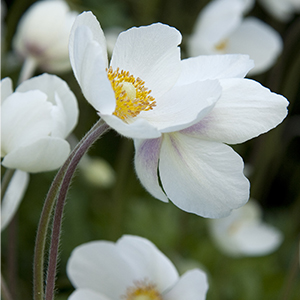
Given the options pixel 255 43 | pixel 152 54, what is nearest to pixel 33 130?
pixel 152 54

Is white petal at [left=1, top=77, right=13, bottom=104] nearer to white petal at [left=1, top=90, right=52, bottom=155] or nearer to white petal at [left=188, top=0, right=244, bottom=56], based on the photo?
white petal at [left=1, top=90, right=52, bottom=155]

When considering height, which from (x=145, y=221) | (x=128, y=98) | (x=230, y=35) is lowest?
(x=145, y=221)

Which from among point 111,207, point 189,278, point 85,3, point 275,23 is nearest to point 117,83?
point 189,278

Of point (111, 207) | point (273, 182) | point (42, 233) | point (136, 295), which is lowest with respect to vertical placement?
point (273, 182)

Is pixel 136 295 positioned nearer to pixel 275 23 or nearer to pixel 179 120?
pixel 179 120

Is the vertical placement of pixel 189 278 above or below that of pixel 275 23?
above

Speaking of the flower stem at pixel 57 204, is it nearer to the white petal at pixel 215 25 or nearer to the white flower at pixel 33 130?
the white flower at pixel 33 130

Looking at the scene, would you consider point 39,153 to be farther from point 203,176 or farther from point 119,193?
point 119,193
